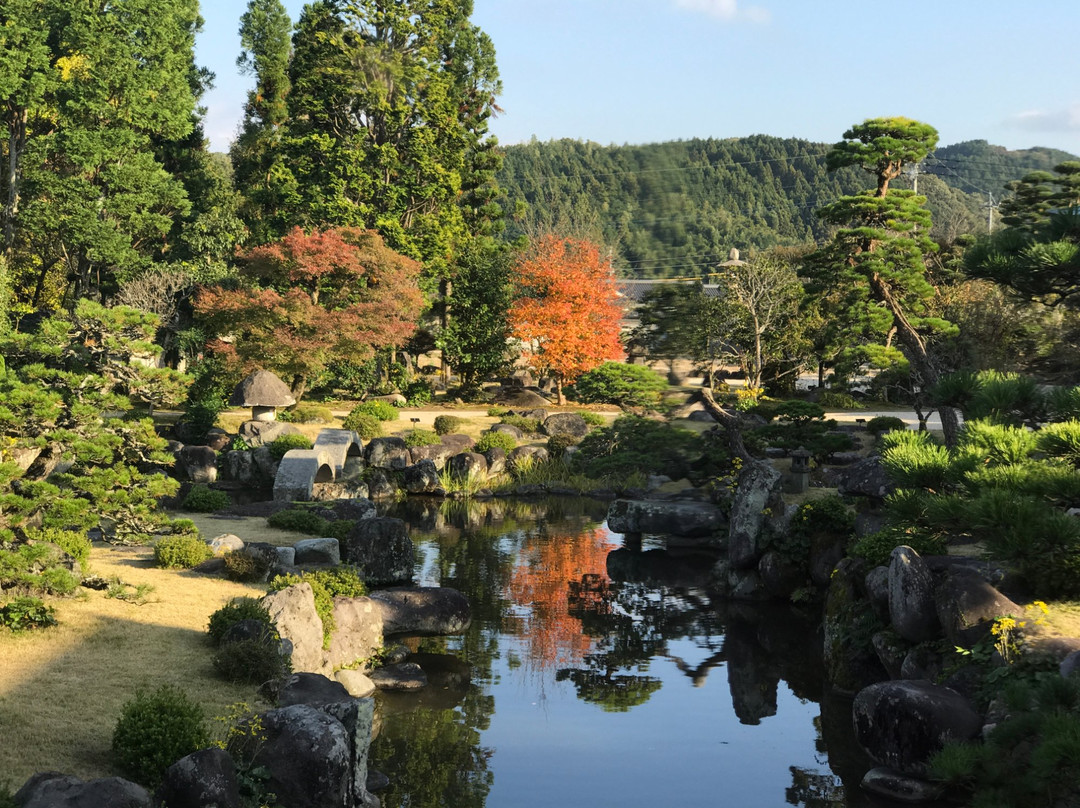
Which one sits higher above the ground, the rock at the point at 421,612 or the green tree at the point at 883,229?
the green tree at the point at 883,229

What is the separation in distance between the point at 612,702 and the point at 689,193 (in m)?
79.8

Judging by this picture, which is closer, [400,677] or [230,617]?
[230,617]

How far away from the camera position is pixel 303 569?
15.2m

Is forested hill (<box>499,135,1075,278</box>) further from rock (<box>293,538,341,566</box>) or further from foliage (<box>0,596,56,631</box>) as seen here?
foliage (<box>0,596,56,631</box>)

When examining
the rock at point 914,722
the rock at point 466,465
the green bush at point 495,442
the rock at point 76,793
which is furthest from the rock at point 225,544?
the green bush at point 495,442

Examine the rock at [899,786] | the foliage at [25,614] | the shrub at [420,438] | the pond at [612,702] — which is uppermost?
the shrub at [420,438]

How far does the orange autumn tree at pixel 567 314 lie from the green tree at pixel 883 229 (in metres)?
11.7

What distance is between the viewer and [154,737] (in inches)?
328

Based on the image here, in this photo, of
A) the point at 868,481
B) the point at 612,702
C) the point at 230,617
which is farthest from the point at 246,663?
the point at 868,481

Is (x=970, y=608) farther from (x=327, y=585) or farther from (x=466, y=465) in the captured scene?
(x=466, y=465)

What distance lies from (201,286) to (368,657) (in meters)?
26.0

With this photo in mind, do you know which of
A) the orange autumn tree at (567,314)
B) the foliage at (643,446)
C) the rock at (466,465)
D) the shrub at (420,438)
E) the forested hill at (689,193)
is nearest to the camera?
the foliage at (643,446)

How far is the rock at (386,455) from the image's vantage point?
27.9 m

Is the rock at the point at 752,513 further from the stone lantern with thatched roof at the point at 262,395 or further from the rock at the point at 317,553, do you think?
the stone lantern with thatched roof at the point at 262,395
